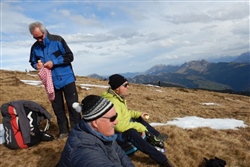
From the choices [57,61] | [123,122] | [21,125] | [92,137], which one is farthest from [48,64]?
[92,137]

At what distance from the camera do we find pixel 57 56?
9.13 meters

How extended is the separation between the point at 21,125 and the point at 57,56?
9.81ft

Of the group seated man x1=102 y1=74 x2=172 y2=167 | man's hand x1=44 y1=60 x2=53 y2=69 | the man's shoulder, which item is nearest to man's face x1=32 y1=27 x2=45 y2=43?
the man's shoulder

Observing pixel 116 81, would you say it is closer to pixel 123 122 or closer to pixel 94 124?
pixel 123 122

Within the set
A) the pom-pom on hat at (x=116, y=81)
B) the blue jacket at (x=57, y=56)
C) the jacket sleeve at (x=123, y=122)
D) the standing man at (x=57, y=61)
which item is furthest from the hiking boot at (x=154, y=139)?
the blue jacket at (x=57, y=56)

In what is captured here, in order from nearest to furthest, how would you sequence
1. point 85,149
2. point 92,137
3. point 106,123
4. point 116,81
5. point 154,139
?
point 85,149
point 92,137
point 106,123
point 116,81
point 154,139

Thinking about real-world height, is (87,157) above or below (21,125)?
above

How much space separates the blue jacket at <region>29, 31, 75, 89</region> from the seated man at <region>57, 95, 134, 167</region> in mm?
5319

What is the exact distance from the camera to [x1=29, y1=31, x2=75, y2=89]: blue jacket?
29.4 ft

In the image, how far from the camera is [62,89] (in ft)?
30.9

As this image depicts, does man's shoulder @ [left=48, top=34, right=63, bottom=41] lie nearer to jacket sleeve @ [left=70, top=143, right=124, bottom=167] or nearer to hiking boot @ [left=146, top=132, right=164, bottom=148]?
hiking boot @ [left=146, top=132, right=164, bottom=148]

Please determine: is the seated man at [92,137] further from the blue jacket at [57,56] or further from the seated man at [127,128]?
the blue jacket at [57,56]

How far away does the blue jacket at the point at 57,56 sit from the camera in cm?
897

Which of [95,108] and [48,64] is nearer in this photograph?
[95,108]
